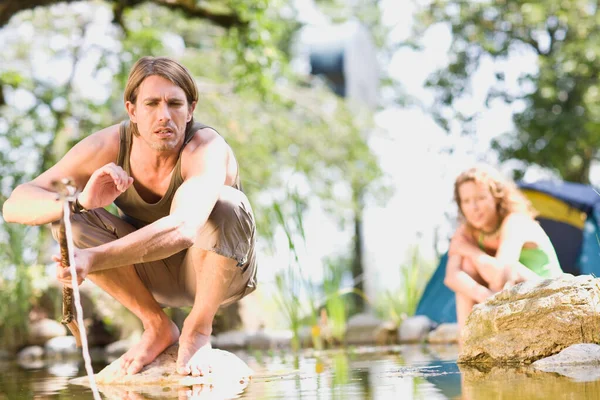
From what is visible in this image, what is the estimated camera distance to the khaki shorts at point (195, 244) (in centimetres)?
254

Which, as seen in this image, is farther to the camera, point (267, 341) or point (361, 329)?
point (361, 329)

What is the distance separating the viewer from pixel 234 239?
8.50ft

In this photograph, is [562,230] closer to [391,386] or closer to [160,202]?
[160,202]

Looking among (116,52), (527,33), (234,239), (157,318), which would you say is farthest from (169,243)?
(527,33)

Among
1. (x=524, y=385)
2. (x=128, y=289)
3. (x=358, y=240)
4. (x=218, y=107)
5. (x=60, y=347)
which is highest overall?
(x=218, y=107)

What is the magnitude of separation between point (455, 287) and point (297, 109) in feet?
27.1

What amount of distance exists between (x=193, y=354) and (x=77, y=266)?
0.88 m

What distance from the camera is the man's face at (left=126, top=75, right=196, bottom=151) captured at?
2.55m

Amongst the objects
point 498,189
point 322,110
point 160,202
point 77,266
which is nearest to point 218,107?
point 322,110

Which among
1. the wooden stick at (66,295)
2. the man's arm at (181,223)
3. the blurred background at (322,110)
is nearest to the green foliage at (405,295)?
the blurred background at (322,110)

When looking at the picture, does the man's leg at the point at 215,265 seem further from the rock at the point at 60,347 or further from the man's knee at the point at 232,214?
the rock at the point at 60,347

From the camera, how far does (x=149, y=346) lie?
2.83m

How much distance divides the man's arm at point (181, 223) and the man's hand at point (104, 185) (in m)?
0.16

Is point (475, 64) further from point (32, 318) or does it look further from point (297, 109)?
point (32, 318)
